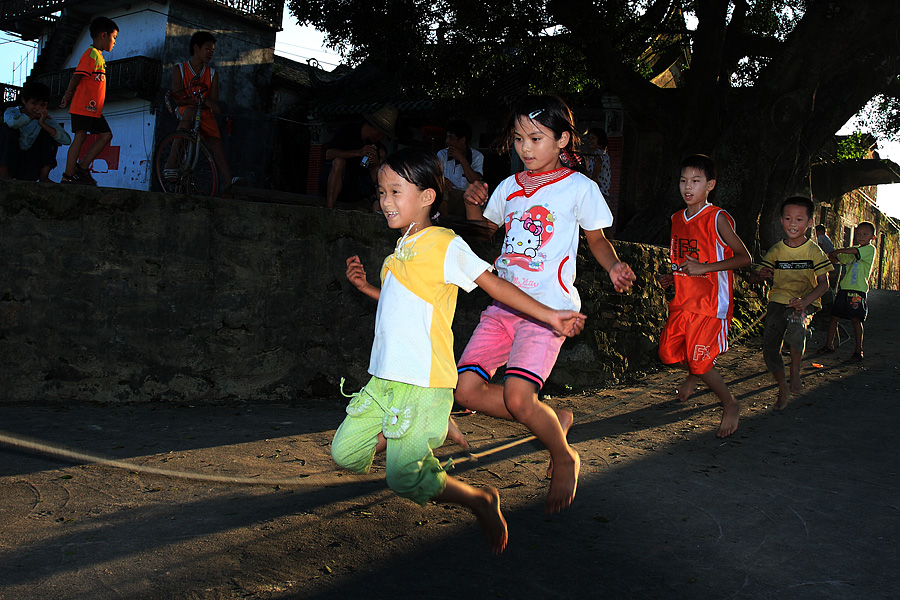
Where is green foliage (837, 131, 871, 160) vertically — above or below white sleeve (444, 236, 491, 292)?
above

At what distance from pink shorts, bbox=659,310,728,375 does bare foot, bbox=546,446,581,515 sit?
76.8 inches

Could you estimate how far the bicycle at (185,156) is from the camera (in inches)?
272

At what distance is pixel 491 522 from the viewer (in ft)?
→ 8.48

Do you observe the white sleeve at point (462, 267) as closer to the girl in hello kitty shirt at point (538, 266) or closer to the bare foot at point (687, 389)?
the girl in hello kitty shirt at point (538, 266)

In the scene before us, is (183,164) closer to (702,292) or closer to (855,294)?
(702,292)

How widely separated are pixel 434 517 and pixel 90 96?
5.32m

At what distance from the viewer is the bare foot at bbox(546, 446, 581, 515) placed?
119 inches

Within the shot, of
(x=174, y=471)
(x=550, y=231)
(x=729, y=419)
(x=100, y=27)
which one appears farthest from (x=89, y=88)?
(x=729, y=419)

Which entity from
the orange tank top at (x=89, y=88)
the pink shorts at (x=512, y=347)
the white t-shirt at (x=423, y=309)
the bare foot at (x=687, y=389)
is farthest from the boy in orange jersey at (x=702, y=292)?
the orange tank top at (x=89, y=88)

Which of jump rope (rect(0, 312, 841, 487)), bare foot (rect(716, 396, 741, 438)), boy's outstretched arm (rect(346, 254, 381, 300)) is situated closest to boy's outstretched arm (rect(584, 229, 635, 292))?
boy's outstretched arm (rect(346, 254, 381, 300))

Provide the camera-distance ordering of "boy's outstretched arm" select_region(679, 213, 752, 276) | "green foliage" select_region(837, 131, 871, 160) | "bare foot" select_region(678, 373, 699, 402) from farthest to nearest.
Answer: "green foliage" select_region(837, 131, 871, 160) → "bare foot" select_region(678, 373, 699, 402) → "boy's outstretched arm" select_region(679, 213, 752, 276)

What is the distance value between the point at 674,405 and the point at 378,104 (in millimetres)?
12683

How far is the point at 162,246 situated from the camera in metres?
4.83

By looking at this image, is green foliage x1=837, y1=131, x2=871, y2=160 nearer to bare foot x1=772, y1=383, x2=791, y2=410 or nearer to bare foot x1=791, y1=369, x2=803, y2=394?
bare foot x1=791, y1=369, x2=803, y2=394
